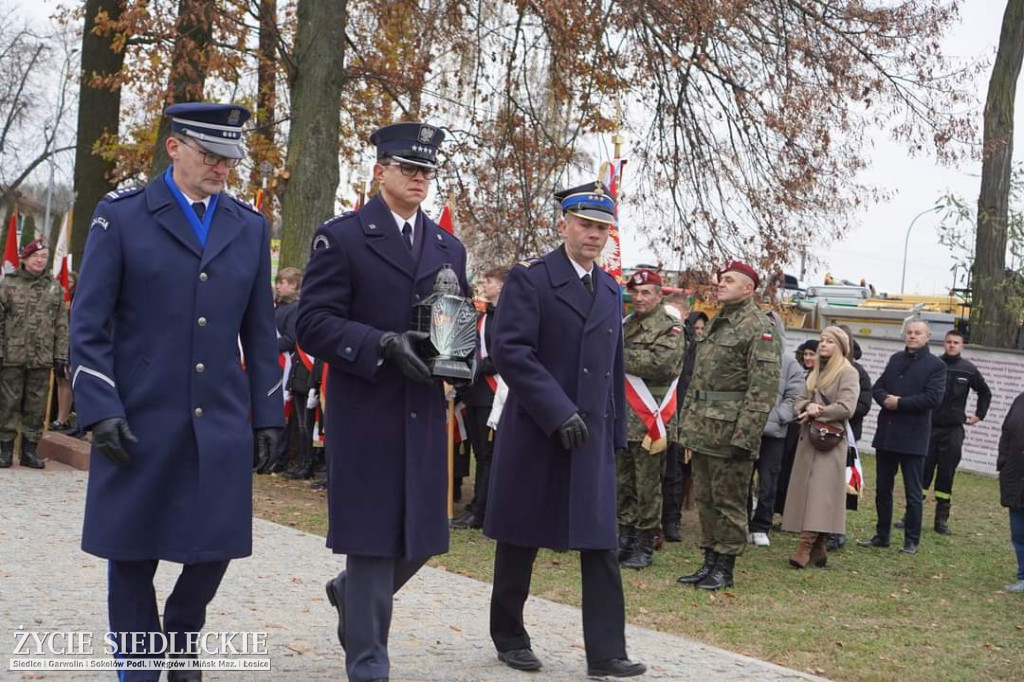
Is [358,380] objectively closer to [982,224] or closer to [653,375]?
[653,375]

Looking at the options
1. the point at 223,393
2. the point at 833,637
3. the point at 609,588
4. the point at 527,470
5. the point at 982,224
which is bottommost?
the point at 833,637

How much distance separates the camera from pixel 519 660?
593cm

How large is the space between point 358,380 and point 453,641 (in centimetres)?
176

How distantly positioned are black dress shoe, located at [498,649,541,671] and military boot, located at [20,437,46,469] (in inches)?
328

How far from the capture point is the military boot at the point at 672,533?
11.3 m

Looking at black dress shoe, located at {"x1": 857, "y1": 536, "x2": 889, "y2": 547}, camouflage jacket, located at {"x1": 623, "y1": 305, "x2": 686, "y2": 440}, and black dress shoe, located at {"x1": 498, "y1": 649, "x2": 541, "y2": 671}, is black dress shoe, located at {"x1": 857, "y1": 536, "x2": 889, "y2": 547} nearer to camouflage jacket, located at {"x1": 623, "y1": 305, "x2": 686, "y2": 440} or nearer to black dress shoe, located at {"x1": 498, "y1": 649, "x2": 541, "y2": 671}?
camouflage jacket, located at {"x1": 623, "y1": 305, "x2": 686, "y2": 440}

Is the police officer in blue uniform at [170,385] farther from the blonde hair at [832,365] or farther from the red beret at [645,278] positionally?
the blonde hair at [832,365]

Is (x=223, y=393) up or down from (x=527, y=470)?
up

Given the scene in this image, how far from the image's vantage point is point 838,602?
354 inches

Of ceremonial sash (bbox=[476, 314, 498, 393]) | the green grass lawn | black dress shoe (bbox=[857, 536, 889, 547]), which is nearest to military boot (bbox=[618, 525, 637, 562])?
the green grass lawn

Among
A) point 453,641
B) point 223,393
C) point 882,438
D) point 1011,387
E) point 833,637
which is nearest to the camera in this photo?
point 223,393

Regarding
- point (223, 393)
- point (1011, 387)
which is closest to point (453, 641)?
point (223, 393)

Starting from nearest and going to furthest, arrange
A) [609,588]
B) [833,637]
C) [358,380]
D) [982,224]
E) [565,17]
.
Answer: [358,380] < [609,588] < [833,637] < [565,17] < [982,224]

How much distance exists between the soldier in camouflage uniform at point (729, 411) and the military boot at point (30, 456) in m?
7.04
